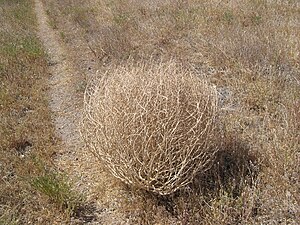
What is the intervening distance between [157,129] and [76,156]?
1874 millimetres

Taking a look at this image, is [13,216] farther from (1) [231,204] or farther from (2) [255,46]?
(2) [255,46]

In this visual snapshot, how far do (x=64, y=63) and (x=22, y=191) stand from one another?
5100 mm

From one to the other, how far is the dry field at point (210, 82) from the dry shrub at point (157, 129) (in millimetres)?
318

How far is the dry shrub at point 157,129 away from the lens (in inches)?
130

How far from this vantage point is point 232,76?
6250mm

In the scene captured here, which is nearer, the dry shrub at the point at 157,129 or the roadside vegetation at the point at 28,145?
the dry shrub at the point at 157,129

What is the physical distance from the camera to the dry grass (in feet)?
11.2

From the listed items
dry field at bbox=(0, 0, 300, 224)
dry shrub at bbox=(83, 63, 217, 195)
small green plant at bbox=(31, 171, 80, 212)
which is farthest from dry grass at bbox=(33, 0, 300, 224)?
small green plant at bbox=(31, 171, 80, 212)

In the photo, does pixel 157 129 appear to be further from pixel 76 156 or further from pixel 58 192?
pixel 76 156

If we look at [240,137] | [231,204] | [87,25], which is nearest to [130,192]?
[231,204]

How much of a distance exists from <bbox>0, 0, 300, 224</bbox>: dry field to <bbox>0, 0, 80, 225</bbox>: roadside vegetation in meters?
0.01

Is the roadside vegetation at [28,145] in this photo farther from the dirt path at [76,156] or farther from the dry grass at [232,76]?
the dry grass at [232,76]

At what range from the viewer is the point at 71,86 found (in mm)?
7055

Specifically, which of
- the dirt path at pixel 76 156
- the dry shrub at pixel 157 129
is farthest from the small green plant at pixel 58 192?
the dry shrub at pixel 157 129
